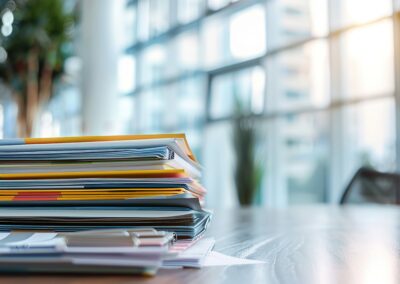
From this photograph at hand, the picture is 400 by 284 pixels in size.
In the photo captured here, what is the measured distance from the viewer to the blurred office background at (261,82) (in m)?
3.65

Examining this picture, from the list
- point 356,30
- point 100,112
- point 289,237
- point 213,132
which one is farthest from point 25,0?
point 289,237

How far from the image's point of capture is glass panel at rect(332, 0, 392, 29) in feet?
11.6

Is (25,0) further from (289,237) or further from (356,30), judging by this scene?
(289,237)

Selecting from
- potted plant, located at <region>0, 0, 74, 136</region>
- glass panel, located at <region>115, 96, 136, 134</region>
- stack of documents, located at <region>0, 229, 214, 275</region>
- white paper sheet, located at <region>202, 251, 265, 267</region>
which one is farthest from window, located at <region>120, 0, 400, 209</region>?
stack of documents, located at <region>0, 229, 214, 275</region>

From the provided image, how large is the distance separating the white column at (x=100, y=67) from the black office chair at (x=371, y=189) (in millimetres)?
4365

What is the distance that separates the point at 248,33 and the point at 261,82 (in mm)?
548

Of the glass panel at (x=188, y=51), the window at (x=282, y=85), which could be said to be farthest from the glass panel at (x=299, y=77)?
the glass panel at (x=188, y=51)

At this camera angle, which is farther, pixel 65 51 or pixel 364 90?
pixel 65 51

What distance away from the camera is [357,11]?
12.3ft

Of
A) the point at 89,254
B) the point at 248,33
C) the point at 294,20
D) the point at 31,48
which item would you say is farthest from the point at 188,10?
the point at 89,254

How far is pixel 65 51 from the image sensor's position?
7.55 metres

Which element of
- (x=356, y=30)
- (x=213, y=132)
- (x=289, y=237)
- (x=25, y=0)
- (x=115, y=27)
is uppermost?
(x=25, y=0)

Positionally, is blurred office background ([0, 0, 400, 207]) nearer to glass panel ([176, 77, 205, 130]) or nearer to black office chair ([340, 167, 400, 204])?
glass panel ([176, 77, 205, 130])

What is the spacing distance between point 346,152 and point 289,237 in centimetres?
322
